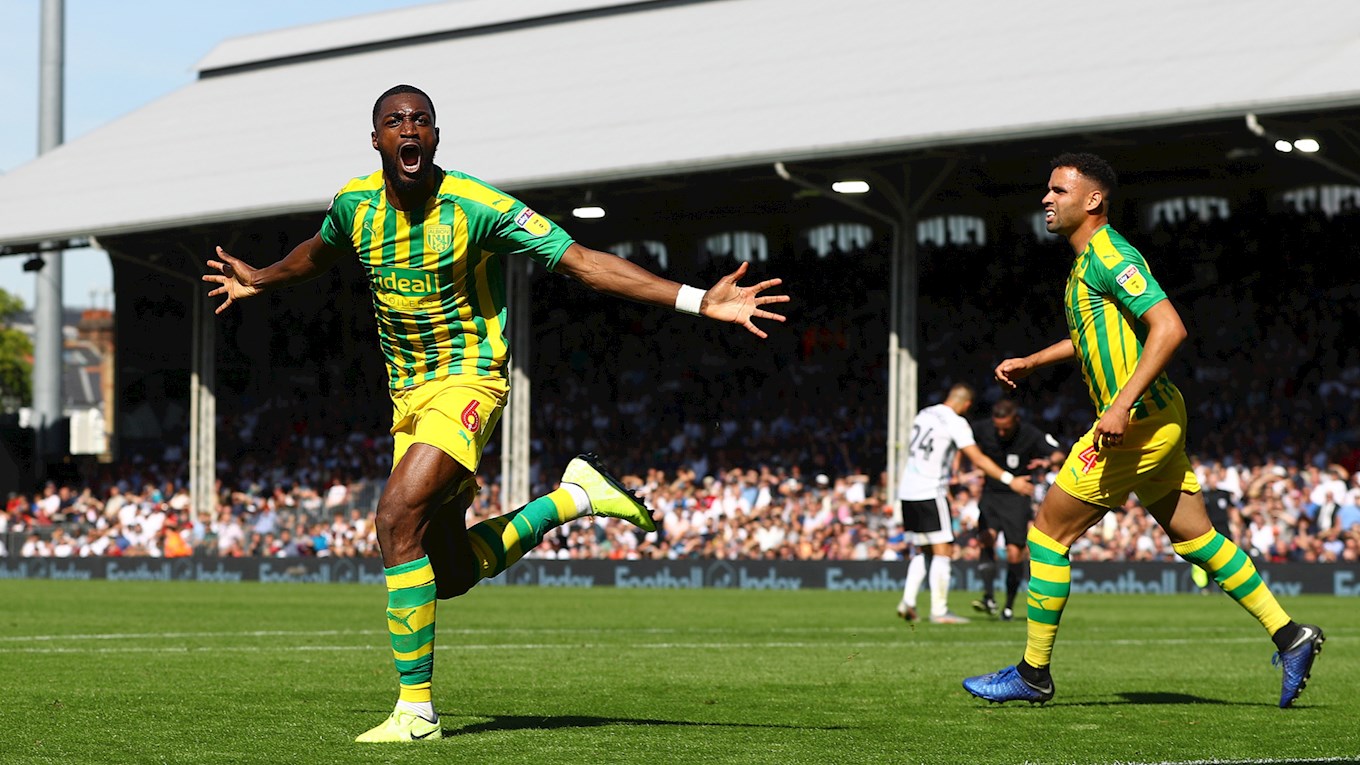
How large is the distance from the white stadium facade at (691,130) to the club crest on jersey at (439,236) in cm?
1837

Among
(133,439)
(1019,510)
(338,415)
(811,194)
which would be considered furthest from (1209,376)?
(133,439)

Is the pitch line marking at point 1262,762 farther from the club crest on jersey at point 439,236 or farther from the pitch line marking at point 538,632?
the pitch line marking at point 538,632

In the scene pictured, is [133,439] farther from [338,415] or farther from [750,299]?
[750,299]

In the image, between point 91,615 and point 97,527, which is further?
point 97,527

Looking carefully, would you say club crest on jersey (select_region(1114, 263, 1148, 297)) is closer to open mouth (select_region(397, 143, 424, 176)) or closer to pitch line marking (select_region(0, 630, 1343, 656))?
open mouth (select_region(397, 143, 424, 176))

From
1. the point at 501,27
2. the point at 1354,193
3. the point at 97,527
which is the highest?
the point at 501,27

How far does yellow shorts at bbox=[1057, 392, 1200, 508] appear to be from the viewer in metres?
7.91

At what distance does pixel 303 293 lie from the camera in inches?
1807

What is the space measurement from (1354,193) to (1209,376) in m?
4.49

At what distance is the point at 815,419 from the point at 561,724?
28907 millimetres

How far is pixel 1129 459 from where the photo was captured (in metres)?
7.90

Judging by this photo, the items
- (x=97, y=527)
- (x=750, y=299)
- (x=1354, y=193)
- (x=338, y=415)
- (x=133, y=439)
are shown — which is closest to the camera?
(x=750, y=299)

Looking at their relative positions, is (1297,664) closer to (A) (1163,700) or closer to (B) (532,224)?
(A) (1163,700)

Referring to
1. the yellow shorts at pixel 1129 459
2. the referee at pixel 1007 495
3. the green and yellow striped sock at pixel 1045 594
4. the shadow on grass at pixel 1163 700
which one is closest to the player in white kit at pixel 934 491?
the referee at pixel 1007 495
